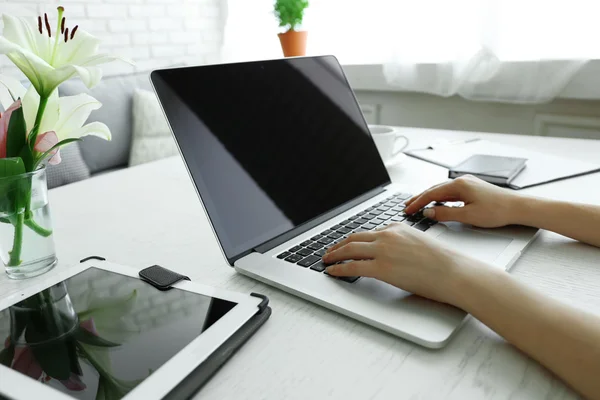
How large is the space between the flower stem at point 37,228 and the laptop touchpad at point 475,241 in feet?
1.60

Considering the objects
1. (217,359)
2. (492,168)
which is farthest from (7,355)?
(492,168)

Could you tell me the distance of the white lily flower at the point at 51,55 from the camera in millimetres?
449

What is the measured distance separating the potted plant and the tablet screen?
4.85 feet

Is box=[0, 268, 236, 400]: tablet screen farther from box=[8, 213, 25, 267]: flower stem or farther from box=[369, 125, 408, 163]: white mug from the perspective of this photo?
box=[369, 125, 408, 163]: white mug

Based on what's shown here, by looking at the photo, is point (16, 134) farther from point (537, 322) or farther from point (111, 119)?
point (111, 119)

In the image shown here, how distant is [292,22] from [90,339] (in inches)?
65.8

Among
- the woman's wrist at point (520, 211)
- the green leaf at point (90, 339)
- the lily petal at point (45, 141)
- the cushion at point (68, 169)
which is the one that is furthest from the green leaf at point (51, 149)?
the cushion at point (68, 169)

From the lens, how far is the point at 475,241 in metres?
0.58

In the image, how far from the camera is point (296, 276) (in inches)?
18.9

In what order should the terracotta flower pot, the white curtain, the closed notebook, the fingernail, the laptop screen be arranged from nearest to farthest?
the laptop screen < the fingernail < the closed notebook < the white curtain < the terracotta flower pot

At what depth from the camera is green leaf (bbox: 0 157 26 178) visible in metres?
0.48

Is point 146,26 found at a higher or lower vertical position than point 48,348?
higher

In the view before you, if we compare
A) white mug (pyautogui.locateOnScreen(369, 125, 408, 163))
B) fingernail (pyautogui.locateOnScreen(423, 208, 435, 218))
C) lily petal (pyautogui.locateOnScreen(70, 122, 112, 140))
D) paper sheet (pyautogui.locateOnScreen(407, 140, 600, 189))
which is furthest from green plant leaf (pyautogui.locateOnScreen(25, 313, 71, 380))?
paper sheet (pyautogui.locateOnScreen(407, 140, 600, 189))

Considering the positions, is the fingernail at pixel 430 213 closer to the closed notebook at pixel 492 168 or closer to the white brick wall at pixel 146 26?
the closed notebook at pixel 492 168
